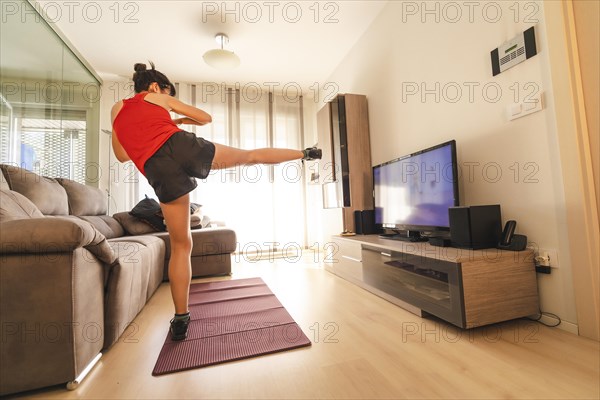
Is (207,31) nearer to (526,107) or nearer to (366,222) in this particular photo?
(366,222)

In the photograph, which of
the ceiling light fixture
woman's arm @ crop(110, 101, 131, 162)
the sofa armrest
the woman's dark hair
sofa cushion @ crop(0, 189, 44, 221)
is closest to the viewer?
the sofa armrest

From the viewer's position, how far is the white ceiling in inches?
106

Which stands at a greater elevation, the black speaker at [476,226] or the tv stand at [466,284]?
the black speaker at [476,226]

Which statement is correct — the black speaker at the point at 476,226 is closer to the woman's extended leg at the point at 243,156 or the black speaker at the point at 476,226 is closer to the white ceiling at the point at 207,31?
the woman's extended leg at the point at 243,156

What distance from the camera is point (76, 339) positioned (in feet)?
3.06

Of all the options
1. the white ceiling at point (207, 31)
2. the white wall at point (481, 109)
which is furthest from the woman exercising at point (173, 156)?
Answer: the white ceiling at point (207, 31)

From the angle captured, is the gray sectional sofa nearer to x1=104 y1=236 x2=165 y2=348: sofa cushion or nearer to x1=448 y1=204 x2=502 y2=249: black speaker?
x1=104 y1=236 x2=165 y2=348: sofa cushion

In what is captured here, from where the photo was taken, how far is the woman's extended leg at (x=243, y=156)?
135 cm

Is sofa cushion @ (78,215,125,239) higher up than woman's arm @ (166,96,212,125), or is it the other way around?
woman's arm @ (166,96,212,125)

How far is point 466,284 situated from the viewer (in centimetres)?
129

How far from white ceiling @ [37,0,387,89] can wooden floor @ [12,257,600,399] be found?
9.22ft

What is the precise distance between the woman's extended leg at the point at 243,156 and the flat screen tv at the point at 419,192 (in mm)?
948

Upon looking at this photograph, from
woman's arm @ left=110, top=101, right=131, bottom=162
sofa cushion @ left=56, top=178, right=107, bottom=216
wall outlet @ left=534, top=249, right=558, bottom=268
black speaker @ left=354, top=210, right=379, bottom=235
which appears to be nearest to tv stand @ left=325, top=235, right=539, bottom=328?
wall outlet @ left=534, top=249, right=558, bottom=268

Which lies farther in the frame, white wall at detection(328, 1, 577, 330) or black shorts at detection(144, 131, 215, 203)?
white wall at detection(328, 1, 577, 330)
